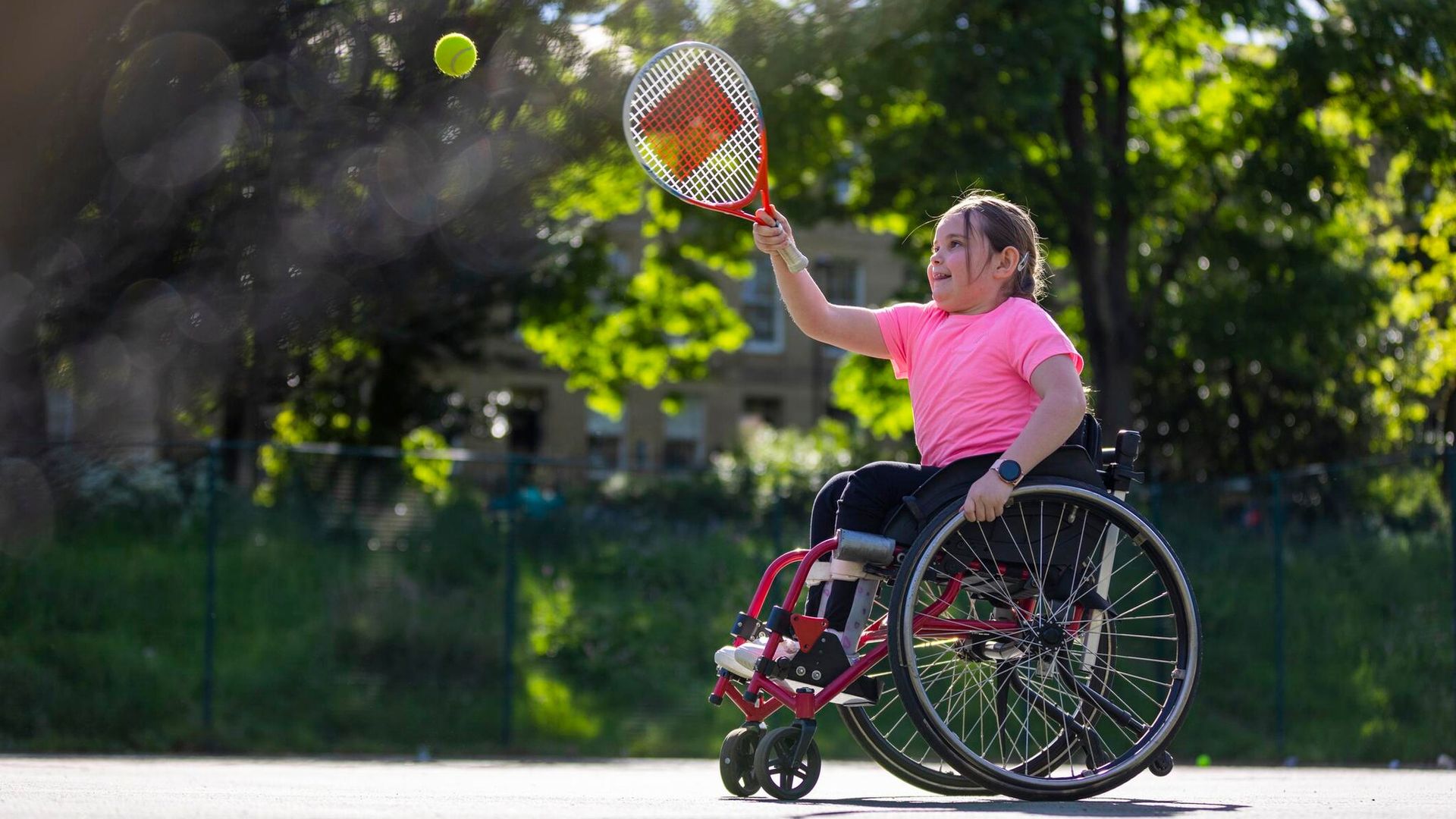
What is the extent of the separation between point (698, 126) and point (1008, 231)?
1.06 m

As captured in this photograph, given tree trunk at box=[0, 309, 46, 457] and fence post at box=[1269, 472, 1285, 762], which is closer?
tree trunk at box=[0, 309, 46, 457]

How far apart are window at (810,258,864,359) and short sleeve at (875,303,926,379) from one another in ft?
108

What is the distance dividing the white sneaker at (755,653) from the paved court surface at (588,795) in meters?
0.34

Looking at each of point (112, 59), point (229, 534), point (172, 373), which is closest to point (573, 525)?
point (229, 534)

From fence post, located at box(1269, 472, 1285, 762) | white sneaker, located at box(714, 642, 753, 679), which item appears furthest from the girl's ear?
fence post, located at box(1269, 472, 1285, 762)

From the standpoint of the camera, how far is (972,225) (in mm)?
4625

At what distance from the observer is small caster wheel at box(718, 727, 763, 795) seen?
175 inches

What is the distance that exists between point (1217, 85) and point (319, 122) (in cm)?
1112

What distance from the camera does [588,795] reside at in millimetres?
4590

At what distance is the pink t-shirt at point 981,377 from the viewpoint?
4.39 meters

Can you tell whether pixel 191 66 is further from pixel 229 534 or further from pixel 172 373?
pixel 229 534

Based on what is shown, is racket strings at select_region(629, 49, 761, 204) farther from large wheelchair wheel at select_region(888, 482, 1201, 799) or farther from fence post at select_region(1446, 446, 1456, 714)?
fence post at select_region(1446, 446, 1456, 714)

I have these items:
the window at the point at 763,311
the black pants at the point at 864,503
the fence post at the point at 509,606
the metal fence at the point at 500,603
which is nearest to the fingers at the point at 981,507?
the black pants at the point at 864,503

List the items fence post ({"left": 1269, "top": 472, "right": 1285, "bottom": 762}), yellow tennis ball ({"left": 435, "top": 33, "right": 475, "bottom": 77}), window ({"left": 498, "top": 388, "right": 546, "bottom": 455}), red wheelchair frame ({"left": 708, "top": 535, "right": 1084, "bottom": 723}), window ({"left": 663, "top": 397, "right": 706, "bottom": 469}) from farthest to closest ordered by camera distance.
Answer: window ({"left": 663, "top": 397, "right": 706, "bottom": 469}) → window ({"left": 498, "top": 388, "right": 546, "bottom": 455}) → fence post ({"left": 1269, "top": 472, "right": 1285, "bottom": 762}) → yellow tennis ball ({"left": 435, "top": 33, "right": 475, "bottom": 77}) → red wheelchair frame ({"left": 708, "top": 535, "right": 1084, "bottom": 723})
